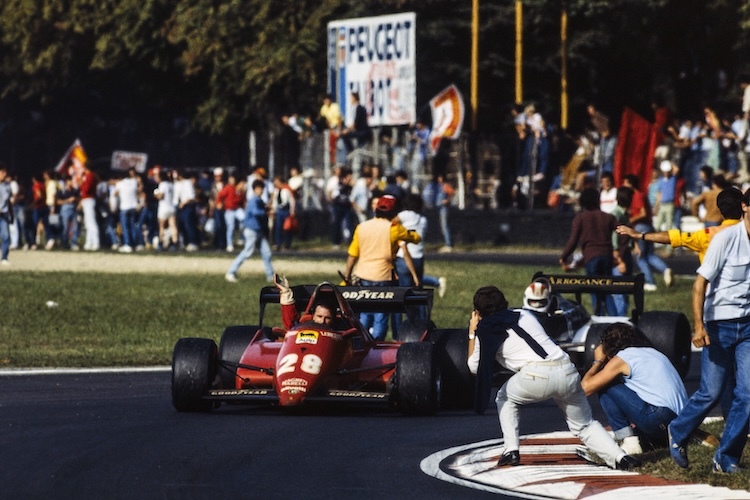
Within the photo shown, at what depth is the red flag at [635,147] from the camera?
34312 millimetres

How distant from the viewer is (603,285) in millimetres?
16875

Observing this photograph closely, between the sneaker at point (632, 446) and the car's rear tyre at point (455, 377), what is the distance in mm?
3002

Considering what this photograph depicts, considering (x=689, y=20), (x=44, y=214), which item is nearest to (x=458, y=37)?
(x=689, y=20)

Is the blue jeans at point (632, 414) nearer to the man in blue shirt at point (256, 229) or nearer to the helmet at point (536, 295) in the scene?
the helmet at point (536, 295)

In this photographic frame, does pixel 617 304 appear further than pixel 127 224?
No

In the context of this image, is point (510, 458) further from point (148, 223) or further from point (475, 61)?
point (475, 61)

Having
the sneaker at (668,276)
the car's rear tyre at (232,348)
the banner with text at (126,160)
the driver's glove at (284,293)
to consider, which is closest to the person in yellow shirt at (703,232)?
the driver's glove at (284,293)

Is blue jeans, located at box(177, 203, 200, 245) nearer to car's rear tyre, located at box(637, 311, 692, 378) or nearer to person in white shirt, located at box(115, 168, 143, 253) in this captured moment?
person in white shirt, located at box(115, 168, 143, 253)

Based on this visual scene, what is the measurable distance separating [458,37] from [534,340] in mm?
35478

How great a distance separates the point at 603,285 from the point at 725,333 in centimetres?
615

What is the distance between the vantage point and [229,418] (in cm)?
1388

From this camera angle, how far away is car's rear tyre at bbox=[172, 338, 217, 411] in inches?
547

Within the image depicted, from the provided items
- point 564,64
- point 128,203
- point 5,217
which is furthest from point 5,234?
point 564,64

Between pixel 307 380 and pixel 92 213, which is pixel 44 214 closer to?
pixel 92 213
